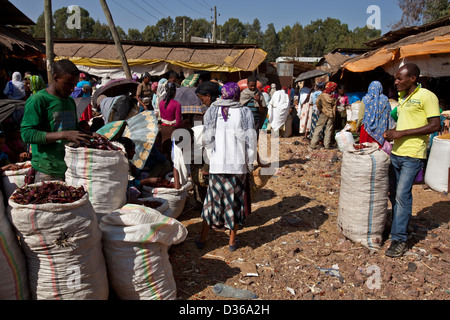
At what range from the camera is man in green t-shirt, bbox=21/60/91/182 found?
8.86 ft

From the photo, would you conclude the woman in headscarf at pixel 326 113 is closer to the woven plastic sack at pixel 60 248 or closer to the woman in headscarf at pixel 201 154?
the woman in headscarf at pixel 201 154

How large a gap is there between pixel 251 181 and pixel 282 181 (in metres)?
2.25

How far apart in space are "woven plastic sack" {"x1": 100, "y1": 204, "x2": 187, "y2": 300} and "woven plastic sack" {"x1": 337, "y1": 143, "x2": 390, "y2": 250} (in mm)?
2134

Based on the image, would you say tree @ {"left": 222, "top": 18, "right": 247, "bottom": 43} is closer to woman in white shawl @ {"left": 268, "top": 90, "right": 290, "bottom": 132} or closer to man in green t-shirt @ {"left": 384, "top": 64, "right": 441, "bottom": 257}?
woman in white shawl @ {"left": 268, "top": 90, "right": 290, "bottom": 132}

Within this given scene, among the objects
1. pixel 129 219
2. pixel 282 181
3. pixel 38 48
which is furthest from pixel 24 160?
pixel 38 48

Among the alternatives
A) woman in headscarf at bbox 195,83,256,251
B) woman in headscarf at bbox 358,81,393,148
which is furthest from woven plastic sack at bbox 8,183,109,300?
woman in headscarf at bbox 358,81,393,148

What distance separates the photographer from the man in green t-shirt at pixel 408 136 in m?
3.52

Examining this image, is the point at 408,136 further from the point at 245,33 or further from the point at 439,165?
the point at 245,33

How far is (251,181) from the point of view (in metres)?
4.55

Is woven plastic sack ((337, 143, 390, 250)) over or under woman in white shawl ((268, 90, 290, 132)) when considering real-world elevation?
under

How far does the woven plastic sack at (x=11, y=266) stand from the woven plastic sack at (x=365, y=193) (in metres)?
3.16

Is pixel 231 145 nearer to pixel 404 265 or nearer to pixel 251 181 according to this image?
pixel 251 181

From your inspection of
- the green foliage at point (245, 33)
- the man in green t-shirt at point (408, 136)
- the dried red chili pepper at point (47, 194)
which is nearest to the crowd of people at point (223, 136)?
the man in green t-shirt at point (408, 136)

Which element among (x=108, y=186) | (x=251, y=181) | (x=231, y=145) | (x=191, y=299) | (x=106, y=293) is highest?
(x=231, y=145)
